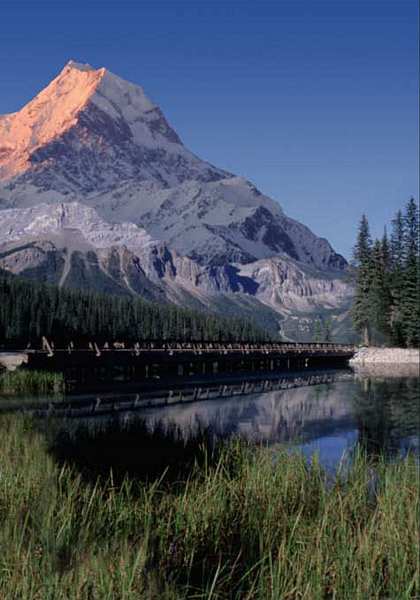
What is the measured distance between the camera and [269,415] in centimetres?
3709

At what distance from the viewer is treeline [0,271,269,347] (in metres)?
112

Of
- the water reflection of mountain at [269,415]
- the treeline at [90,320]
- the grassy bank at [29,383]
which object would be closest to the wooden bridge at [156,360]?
the grassy bank at [29,383]

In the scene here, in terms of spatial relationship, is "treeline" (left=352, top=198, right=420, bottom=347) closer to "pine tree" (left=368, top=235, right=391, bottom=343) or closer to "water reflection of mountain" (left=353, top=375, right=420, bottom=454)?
"pine tree" (left=368, top=235, right=391, bottom=343)

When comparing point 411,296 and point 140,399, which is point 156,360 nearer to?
point 140,399

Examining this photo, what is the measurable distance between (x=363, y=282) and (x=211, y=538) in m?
106

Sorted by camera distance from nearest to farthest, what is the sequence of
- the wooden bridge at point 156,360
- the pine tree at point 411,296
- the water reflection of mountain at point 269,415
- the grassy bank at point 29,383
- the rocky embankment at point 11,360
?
1. the water reflection of mountain at point 269,415
2. the grassy bank at point 29,383
3. the rocky embankment at point 11,360
4. the wooden bridge at point 156,360
5. the pine tree at point 411,296

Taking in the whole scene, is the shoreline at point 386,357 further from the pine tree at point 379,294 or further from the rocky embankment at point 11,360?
the rocky embankment at point 11,360

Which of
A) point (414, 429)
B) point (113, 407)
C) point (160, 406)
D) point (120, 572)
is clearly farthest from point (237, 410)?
point (120, 572)

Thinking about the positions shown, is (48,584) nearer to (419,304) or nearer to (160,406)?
(160,406)

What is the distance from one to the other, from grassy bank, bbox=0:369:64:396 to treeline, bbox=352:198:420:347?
67034mm

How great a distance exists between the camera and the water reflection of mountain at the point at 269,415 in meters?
29.3

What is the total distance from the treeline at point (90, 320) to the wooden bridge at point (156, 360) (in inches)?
625

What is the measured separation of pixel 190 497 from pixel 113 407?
88.1 ft

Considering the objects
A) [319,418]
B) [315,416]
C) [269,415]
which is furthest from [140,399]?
[319,418]
